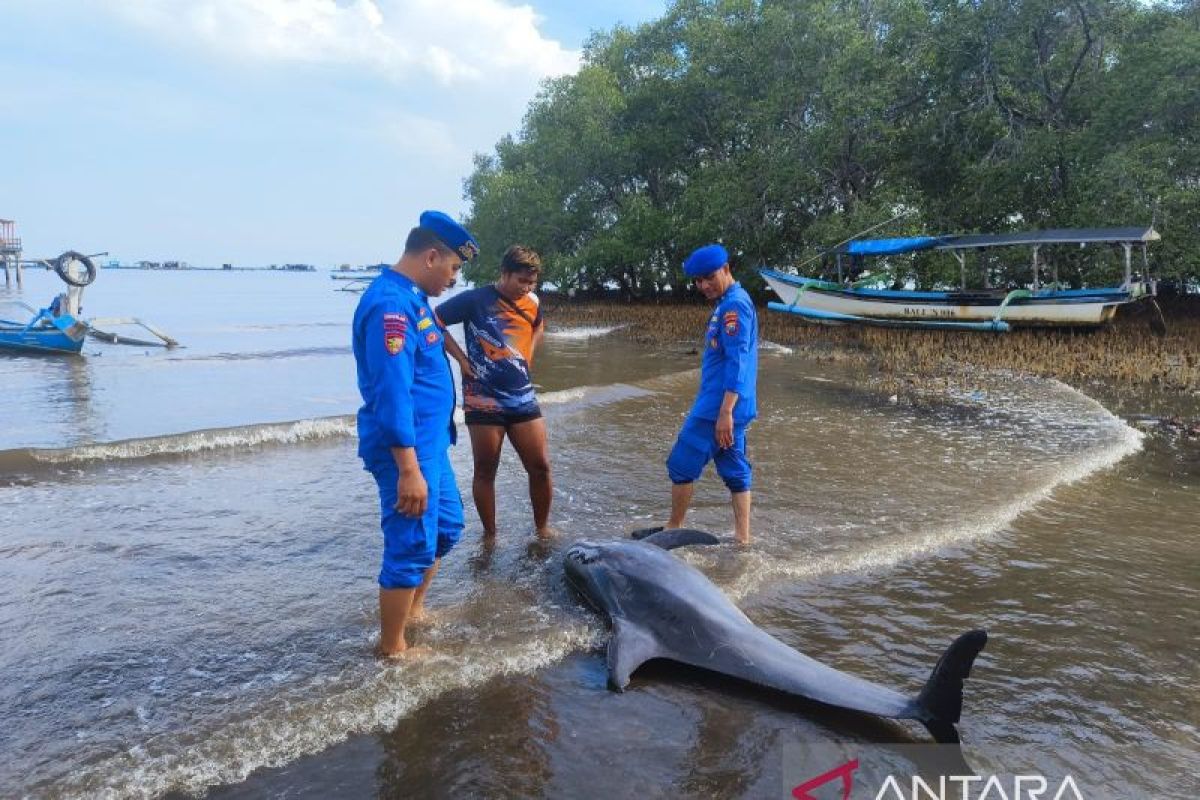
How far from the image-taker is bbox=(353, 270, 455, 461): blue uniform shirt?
3172 mm

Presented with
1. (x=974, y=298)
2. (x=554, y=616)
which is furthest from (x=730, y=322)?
(x=974, y=298)

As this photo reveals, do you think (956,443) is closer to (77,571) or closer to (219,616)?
(219,616)

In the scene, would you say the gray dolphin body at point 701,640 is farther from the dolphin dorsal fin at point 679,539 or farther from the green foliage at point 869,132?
the green foliage at point 869,132

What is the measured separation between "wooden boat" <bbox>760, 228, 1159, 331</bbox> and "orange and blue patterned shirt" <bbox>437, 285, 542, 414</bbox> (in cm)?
1532

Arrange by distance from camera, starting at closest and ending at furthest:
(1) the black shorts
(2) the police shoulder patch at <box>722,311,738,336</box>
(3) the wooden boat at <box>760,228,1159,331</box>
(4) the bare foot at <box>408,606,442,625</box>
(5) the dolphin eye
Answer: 1. (4) the bare foot at <box>408,606,442,625</box>
2. (5) the dolphin eye
3. (2) the police shoulder patch at <box>722,311,738,336</box>
4. (1) the black shorts
5. (3) the wooden boat at <box>760,228,1159,331</box>

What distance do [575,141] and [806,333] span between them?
65.6 ft

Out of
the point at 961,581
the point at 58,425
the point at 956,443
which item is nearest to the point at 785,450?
the point at 956,443

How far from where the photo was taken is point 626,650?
349 centimetres

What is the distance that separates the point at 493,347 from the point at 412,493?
1.92 metres

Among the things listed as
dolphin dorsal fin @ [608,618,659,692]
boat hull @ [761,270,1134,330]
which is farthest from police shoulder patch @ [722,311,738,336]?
boat hull @ [761,270,1134,330]

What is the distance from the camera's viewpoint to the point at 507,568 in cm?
490

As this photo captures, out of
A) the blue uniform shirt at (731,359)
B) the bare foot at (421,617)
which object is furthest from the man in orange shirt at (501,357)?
the bare foot at (421,617)

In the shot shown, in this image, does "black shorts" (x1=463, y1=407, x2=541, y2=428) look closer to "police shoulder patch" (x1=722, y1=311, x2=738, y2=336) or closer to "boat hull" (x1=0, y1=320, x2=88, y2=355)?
Result: "police shoulder patch" (x1=722, y1=311, x2=738, y2=336)

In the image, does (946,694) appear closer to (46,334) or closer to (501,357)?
(501,357)
